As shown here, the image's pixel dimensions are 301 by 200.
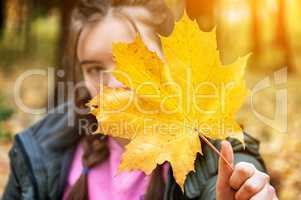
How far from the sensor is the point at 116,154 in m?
1.17

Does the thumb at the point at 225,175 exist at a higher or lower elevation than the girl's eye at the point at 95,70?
lower

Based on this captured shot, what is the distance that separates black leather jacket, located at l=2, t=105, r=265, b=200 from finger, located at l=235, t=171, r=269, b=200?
28 cm

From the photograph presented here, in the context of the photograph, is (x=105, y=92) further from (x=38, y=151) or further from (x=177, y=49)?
(x=38, y=151)

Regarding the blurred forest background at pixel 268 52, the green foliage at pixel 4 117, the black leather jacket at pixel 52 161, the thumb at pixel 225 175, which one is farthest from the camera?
the green foliage at pixel 4 117

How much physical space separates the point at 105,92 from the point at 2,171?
683mm

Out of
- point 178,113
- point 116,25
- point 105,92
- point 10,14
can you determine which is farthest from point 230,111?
point 10,14

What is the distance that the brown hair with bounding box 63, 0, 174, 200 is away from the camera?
1.10 metres

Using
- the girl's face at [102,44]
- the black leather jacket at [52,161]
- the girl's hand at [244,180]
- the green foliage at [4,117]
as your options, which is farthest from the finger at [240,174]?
the green foliage at [4,117]

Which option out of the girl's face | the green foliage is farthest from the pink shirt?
the green foliage

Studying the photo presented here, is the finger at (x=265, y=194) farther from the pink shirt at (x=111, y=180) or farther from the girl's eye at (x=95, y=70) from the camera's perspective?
the girl's eye at (x=95, y=70)

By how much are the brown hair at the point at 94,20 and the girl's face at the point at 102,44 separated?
0.02 m

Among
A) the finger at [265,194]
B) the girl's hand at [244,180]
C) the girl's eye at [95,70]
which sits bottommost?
the finger at [265,194]

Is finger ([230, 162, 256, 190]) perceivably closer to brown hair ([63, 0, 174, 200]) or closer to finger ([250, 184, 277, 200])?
finger ([250, 184, 277, 200])

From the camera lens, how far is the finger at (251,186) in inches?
30.0
